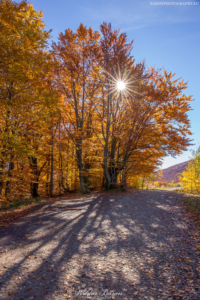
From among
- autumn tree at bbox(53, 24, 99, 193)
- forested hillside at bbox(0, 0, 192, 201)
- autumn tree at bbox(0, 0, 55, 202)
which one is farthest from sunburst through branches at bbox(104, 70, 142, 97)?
autumn tree at bbox(0, 0, 55, 202)

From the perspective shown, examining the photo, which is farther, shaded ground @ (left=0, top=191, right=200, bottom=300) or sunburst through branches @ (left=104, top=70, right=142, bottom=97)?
sunburst through branches @ (left=104, top=70, right=142, bottom=97)

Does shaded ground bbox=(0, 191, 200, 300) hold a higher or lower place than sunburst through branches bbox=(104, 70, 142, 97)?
lower

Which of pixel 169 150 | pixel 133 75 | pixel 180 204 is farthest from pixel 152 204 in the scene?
pixel 133 75

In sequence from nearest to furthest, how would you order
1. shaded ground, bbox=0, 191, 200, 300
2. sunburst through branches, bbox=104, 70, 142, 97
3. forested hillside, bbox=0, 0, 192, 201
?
shaded ground, bbox=0, 191, 200, 300 → forested hillside, bbox=0, 0, 192, 201 → sunburst through branches, bbox=104, 70, 142, 97

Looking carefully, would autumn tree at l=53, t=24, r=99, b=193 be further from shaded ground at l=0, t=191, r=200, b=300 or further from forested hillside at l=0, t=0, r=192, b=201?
shaded ground at l=0, t=191, r=200, b=300

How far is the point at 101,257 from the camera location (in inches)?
165

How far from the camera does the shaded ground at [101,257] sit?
301 cm

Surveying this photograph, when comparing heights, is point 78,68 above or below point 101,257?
above

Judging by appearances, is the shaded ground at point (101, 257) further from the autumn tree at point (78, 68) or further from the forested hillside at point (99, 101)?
the autumn tree at point (78, 68)

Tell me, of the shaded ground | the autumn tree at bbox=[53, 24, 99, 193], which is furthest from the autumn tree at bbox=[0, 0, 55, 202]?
the shaded ground

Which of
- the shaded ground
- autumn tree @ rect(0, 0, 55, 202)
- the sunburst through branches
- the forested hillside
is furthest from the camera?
the sunburst through branches

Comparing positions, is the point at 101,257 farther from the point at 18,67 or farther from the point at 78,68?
the point at 78,68

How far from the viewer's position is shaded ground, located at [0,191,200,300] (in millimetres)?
3010

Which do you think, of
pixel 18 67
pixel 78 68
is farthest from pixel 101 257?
pixel 78 68
